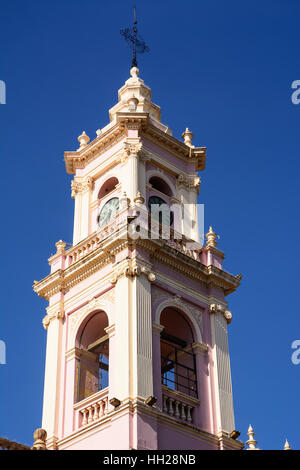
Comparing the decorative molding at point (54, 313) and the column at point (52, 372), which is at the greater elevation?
the decorative molding at point (54, 313)

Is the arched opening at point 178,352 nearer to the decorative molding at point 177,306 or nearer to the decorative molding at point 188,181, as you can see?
the decorative molding at point 177,306

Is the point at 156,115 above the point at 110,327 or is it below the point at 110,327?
above

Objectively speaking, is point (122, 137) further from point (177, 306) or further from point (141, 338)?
point (141, 338)

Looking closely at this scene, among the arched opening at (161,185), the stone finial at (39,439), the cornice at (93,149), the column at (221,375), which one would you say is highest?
the cornice at (93,149)

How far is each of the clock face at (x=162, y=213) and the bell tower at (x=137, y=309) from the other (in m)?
0.05

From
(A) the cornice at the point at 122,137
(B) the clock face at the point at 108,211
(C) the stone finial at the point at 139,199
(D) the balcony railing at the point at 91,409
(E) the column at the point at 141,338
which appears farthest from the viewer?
(A) the cornice at the point at 122,137

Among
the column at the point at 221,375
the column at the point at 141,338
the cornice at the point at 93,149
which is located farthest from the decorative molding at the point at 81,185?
the column at the point at 221,375

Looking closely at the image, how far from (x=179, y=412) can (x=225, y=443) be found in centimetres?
156

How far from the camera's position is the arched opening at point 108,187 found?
1147 inches

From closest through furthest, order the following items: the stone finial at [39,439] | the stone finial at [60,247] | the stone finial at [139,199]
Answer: the stone finial at [39,439]
the stone finial at [139,199]
the stone finial at [60,247]

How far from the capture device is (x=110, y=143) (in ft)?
96.8

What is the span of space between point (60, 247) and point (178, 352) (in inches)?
204
